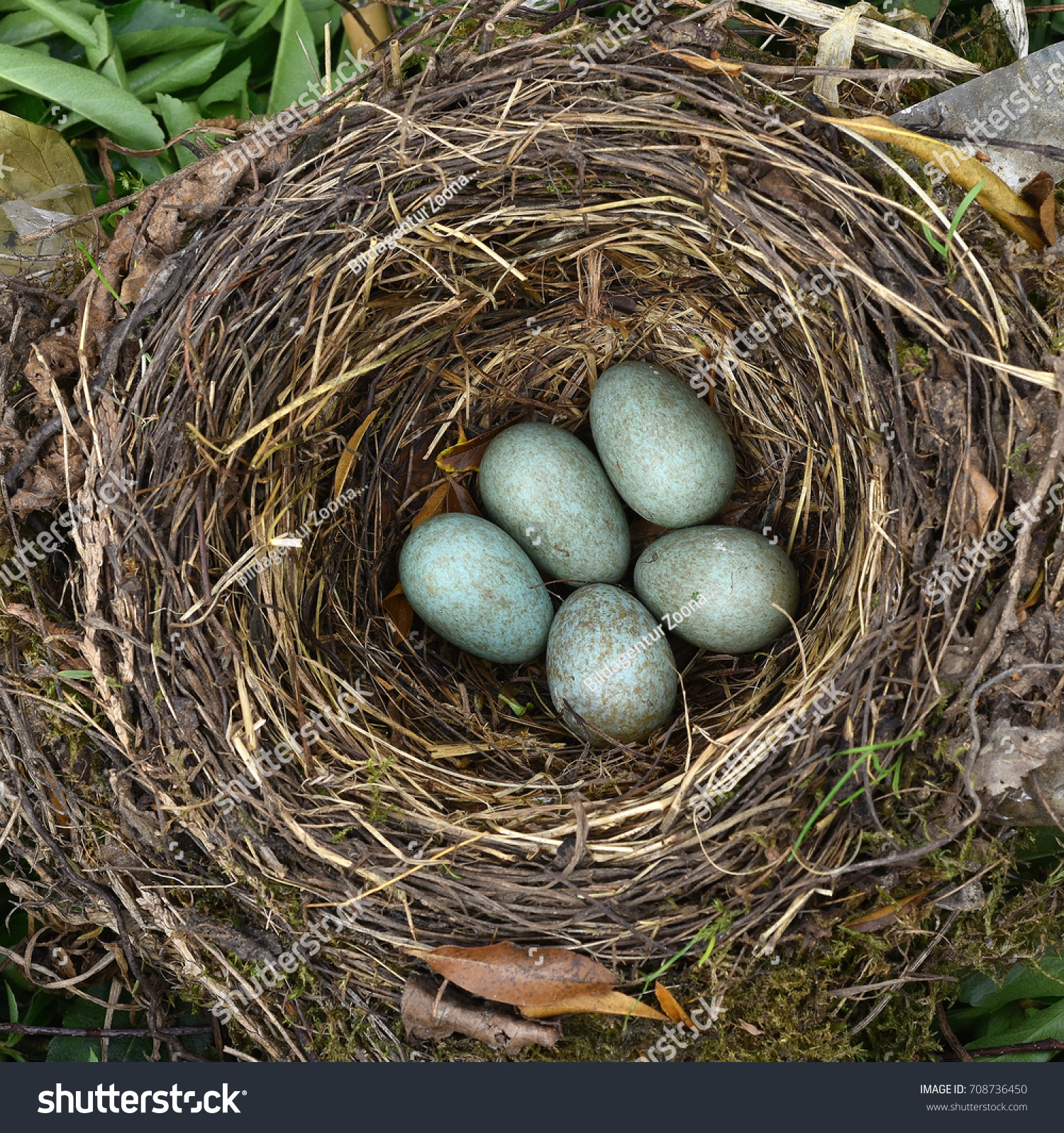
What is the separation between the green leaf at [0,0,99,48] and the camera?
6.73ft

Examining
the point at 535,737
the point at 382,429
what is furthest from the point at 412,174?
the point at 535,737

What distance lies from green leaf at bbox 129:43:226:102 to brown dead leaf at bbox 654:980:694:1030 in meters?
2.16

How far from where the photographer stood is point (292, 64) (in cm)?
207

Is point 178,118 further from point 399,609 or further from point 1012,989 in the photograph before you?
point 1012,989

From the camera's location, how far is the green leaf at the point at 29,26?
6.73ft

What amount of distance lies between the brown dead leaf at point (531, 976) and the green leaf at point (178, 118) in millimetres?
1785

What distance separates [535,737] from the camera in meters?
1.92

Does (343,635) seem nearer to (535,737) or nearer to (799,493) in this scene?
(535,737)

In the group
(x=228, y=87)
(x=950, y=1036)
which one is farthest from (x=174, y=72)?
(x=950, y=1036)

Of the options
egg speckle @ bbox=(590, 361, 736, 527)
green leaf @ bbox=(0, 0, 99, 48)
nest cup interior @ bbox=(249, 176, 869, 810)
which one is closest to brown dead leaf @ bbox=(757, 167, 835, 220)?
nest cup interior @ bbox=(249, 176, 869, 810)

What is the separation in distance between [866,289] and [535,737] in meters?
1.07

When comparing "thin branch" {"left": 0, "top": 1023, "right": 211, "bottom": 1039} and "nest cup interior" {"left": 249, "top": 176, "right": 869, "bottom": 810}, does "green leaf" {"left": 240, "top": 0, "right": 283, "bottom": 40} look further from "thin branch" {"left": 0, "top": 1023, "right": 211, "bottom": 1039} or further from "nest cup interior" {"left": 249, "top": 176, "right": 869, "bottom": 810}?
"thin branch" {"left": 0, "top": 1023, "right": 211, "bottom": 1039}

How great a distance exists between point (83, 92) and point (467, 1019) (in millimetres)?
2036

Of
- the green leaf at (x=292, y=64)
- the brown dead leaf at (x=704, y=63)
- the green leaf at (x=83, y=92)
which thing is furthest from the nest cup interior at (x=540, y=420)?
the green leaf at (x=83, y=92)
